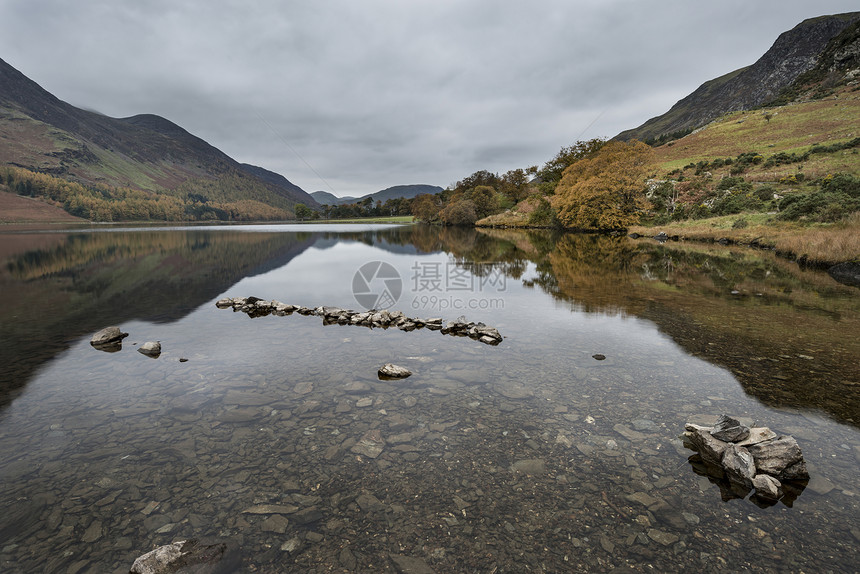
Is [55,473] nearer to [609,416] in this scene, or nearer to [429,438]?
[429,438]

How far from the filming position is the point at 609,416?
7.78m

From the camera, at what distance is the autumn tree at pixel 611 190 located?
68.1 metres

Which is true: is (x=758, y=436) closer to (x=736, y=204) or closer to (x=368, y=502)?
(x=368, y=502)

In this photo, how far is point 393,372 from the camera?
995cm

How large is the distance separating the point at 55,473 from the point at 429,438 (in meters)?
6.37

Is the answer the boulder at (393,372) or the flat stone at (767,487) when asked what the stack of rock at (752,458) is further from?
the boulder at (393,372)

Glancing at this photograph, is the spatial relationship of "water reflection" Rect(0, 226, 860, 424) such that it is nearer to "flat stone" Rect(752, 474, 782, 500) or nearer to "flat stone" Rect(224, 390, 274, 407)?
"flat stone" Rect(752, 474, 782, 500)

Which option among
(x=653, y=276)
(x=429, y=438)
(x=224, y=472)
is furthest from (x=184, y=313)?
(x=653, y=276)

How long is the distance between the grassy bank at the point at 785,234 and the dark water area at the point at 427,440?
15706mm

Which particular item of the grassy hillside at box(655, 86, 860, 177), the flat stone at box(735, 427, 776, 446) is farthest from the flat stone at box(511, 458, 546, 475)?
the grassy hillside at box(655, 86, 860, 177)

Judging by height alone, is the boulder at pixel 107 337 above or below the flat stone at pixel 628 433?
above

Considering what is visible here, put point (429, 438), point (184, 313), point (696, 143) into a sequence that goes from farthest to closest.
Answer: point (696, 143)
point (184, 313)
point (429, 438)

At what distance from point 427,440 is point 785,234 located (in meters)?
49.1

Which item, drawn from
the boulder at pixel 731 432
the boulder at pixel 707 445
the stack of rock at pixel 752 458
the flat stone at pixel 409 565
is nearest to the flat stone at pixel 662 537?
the stack of rock at pixel 752 458
